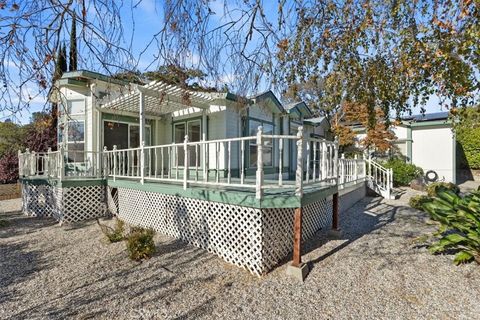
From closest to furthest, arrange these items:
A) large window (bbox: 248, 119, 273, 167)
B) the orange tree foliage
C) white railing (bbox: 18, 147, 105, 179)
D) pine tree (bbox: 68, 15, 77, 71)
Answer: pine tree (bbox: 68, 15, 77, 71)
white railing (bbox: 18, 147, 105, 179)
large window (bbox: 248, 119, 273, 167)
the orange tree foliage

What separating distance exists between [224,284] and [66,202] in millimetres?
5640

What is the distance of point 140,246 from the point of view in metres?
4.85

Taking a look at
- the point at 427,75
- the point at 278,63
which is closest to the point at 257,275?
the point at 278,63

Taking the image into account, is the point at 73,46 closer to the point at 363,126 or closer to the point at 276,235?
the point at 276,235

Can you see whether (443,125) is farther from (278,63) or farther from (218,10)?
(218,10)

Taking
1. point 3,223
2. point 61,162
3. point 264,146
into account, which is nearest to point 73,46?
point 61,162

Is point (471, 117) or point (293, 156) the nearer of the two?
point (471, 117)

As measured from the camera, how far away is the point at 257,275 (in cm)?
426

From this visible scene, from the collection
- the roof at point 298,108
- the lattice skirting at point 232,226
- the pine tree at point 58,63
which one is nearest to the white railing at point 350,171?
the lattice skirting at point 232,226

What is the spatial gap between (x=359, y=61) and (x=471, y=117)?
→ 218 cm

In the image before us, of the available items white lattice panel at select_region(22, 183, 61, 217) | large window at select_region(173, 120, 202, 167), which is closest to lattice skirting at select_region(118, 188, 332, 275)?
large window at select_region(173, 120, 202, 167)

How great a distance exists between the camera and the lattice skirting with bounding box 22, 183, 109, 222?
7383 millimetres

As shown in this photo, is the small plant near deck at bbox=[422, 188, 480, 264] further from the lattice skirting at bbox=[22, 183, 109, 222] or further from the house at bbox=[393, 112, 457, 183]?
the house at bbox=[393, 112, 457, 183]

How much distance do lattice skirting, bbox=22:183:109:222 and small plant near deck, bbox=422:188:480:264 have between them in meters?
8.27
